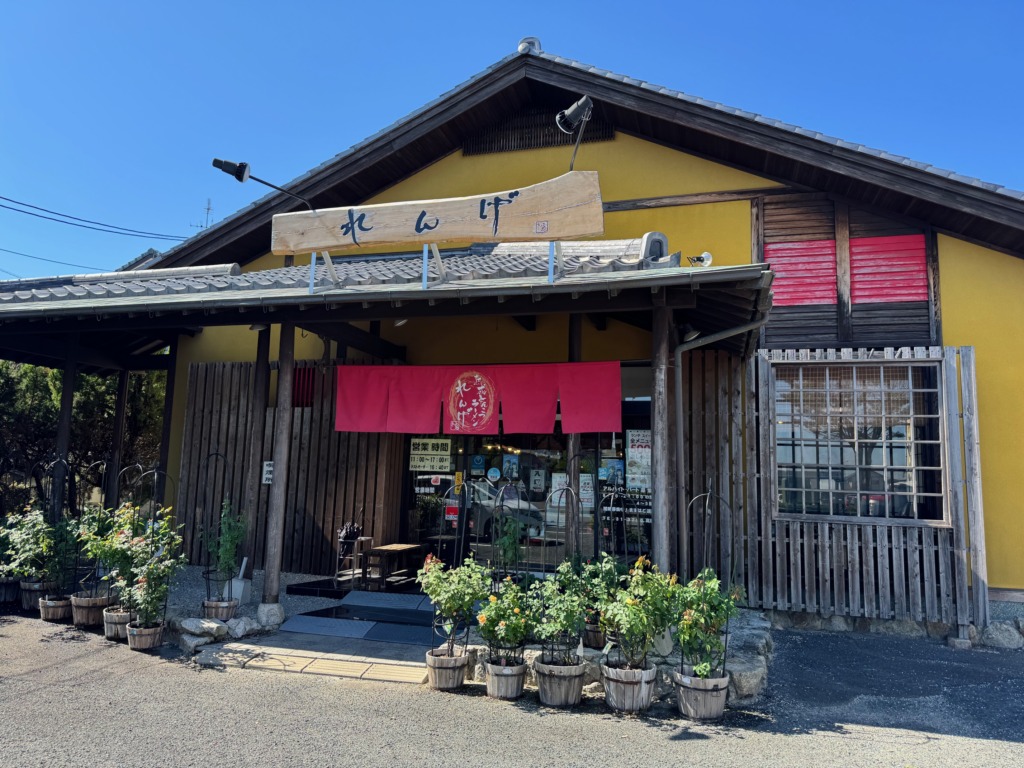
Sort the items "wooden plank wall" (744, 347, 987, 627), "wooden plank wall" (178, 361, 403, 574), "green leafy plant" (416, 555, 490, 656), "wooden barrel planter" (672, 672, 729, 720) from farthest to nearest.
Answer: "wooden plank wall" (178, 361, 403, 574)
"wooden plank wall" (744, 347, 987, 627)
"green leafy plant" (416, 555, 490, 656)
"wooden barrel planter" (672, 672, 729, 720)

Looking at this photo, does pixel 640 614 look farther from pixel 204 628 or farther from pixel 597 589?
pixel 204 628

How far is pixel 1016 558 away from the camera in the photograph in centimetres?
698

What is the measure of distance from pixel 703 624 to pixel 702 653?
21 cm

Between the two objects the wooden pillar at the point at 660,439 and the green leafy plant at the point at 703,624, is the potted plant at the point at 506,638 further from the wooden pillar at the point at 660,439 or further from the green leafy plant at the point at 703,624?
the wooden pillar at the point at 660,439

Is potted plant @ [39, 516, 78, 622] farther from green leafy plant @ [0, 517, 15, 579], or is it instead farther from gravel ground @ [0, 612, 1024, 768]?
gravel ground @ [0, 612, 1024, 768]

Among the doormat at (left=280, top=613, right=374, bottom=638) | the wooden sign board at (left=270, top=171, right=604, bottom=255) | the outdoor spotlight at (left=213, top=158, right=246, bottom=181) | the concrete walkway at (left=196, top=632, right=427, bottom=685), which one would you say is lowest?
the concrete walkway at (left=196, top=632, right=427, bottom=685)

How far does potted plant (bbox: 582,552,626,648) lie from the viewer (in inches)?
199

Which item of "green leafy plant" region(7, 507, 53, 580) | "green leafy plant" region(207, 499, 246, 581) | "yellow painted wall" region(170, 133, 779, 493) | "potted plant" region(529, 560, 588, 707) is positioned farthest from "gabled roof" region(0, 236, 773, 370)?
"potted plant" region(529, 560, 588, 707)

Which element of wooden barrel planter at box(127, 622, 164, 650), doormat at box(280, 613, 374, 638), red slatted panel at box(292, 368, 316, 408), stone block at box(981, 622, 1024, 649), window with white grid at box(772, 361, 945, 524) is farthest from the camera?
red slatted panel at box(292, 368, 316, 408)

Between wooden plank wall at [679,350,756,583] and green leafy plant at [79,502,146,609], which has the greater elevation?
wooden plank wall at [679,350,756,583]

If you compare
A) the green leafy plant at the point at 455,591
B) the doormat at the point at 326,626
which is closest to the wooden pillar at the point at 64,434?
the doormat at the point at 326,626

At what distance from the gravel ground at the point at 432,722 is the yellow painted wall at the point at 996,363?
1662 millimetres

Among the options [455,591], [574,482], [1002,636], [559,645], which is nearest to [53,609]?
[455,591]

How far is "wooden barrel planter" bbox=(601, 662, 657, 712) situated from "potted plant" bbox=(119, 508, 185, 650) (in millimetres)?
4151
